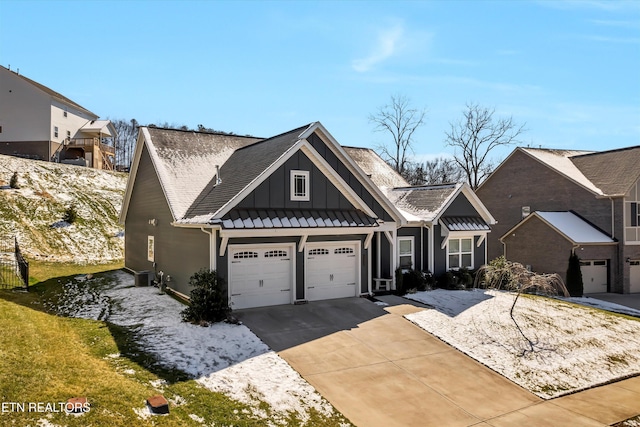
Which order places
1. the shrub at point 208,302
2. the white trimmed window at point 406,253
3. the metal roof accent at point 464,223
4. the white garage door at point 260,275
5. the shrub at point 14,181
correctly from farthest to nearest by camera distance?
the shrub at point 14,181, the metal roof accent at point 464,223, the white trimmed window at point 406,253, the white garage door at point 260,275, the shrub at point 208,302

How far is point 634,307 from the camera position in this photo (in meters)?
23.0

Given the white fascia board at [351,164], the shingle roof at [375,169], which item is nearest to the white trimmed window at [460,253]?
the white fascia board at [351,164]

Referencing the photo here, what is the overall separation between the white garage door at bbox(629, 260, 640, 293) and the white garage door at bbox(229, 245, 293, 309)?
2451cm

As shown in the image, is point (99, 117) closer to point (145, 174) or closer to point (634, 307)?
point (145, 174)

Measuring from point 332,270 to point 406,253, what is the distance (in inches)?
198

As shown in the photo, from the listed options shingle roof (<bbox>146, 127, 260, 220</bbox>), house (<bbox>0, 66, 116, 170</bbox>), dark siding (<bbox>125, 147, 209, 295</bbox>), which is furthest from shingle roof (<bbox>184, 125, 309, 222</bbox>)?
house (<bbox>0, 66, 116, 170</bbox>)

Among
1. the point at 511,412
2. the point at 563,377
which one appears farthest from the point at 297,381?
the point at 563,377

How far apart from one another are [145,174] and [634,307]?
26.3 metres

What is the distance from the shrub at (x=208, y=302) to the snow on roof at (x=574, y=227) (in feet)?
74.5

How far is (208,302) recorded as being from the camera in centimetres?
1295

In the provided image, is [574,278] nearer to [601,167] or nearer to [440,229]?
[601,167]

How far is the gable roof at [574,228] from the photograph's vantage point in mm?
26609

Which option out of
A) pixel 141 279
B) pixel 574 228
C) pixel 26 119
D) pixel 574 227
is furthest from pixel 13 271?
pixel 574 227

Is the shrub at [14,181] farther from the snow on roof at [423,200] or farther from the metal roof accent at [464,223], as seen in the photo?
the metal roof accent at [464,223]
